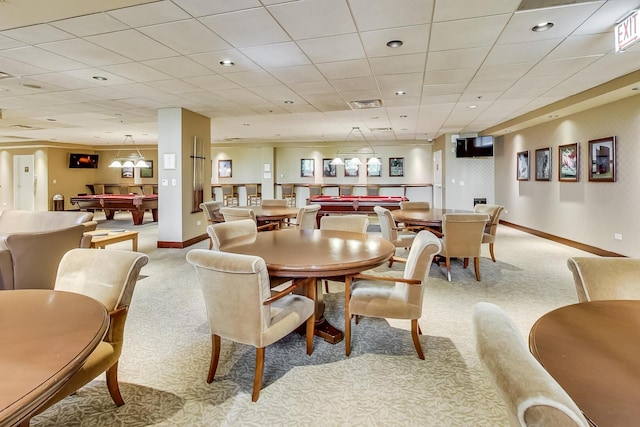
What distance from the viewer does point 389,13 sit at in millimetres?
3020

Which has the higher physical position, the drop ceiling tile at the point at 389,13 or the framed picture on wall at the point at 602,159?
the drop ceiling tile at the point at 389,13

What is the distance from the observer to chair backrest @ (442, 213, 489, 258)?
4.29 m

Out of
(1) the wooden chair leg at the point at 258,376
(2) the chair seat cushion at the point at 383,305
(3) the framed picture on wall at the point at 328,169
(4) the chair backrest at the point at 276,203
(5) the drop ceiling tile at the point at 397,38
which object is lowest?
(1) the wooden chair leg at the point at 258,376

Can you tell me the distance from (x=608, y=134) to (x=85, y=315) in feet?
24.6

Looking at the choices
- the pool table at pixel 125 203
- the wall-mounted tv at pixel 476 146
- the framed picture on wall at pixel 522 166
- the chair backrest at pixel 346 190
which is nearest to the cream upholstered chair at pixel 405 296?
the framed picture on wall at pixel 522 166

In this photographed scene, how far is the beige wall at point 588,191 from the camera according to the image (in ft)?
17.6

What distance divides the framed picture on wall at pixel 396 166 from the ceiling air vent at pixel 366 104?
6312 millimetres

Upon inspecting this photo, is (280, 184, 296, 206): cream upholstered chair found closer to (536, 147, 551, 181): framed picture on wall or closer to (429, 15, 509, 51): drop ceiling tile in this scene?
(536, 147, 551, 181): framed picture on wall

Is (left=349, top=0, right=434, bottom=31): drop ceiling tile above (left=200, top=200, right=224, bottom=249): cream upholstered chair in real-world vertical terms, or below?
above

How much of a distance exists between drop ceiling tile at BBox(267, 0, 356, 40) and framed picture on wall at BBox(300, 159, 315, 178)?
986 cm

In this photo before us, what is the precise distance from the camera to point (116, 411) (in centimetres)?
198

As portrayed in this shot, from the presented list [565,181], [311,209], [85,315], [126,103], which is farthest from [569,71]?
[126,103]

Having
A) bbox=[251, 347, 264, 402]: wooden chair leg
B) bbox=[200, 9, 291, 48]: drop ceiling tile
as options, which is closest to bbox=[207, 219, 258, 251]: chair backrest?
bbox=[251, 347, 264, 402]: wooden chair leg

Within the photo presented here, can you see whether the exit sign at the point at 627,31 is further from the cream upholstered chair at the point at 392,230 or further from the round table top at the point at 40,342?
the round table top at the point at 40,342
